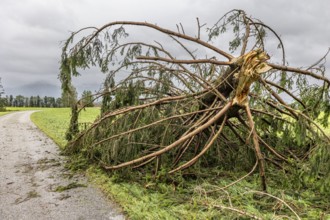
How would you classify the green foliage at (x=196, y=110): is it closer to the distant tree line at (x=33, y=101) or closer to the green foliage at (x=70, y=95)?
the green foliage at (x=70, y=95)

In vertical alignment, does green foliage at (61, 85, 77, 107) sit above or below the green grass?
above

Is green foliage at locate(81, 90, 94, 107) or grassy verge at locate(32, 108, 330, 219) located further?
green foliage at locate(81, 90, 94, 107)

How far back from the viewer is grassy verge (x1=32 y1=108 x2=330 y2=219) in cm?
333

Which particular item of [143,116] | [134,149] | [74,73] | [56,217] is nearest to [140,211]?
[56,217]

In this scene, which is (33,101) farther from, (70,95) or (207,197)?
(207,197)

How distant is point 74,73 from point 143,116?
5.66 ft

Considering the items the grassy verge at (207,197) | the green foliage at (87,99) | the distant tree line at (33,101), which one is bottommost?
the grassy verge at (207,197)

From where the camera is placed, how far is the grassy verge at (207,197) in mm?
3330

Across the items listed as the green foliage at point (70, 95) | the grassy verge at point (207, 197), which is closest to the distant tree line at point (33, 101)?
the green foliage at point (70, 95)

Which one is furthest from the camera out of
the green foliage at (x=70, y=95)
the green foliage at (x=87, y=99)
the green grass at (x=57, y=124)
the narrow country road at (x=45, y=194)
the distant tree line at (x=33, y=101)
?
the distant tree line at (x=33, y=101)

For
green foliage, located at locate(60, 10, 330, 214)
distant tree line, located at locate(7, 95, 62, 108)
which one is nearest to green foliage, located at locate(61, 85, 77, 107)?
green foliage, located at locate(60, 10, 330, 214)

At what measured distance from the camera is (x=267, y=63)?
4.30 m

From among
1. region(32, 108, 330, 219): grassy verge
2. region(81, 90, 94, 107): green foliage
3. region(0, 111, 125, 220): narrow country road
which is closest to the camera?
region(32, 108, 330, 219): grassy verge

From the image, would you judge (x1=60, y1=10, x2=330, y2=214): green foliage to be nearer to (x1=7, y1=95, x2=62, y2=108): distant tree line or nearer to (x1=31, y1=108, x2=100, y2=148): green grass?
(x1=31, y1=108, x2=100, y2=148): green grass
